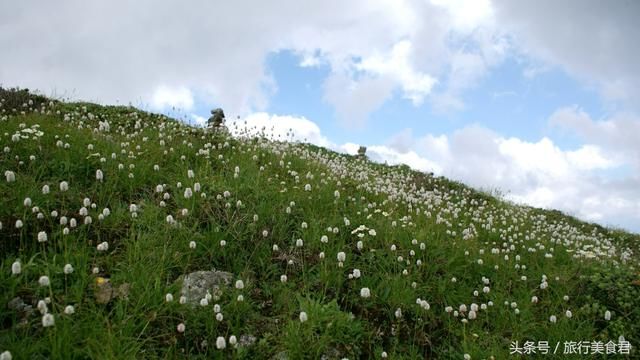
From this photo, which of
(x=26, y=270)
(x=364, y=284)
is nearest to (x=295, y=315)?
(x=364, y=284)

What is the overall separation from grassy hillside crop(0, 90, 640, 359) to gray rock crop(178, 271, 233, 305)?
11 cm

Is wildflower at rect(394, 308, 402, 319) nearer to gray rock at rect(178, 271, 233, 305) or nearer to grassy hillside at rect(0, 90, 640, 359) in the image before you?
grassy hillside at rect(0, 90, 640, 359)

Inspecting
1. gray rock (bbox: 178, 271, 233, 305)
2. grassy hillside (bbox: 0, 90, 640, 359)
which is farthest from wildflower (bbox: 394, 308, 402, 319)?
gray rock (bbox: 178, 271, 233, 305)

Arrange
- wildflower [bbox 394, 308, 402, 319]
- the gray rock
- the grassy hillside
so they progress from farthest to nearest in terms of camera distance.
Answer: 1. wildflower [bbox 394, 308, 402, 319]
2. the gray rock
3. the grassy hillside

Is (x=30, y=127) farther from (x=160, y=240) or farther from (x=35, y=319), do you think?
(x=35, y=319)

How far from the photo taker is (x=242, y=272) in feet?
20.7

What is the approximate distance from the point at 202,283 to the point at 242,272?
65 cm

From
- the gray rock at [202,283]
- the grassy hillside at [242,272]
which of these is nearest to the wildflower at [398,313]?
the grassy hillside at [242,272]

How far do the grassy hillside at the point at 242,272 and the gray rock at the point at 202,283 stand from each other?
0.11 meters

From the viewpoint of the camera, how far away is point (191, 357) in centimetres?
491

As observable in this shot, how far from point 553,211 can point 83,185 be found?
65.7ft

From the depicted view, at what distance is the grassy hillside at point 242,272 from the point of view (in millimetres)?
5070

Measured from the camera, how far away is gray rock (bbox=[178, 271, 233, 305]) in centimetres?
562

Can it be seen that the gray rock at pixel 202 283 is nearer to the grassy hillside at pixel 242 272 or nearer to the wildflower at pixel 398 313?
the grassy hillside at pixel 242 272
